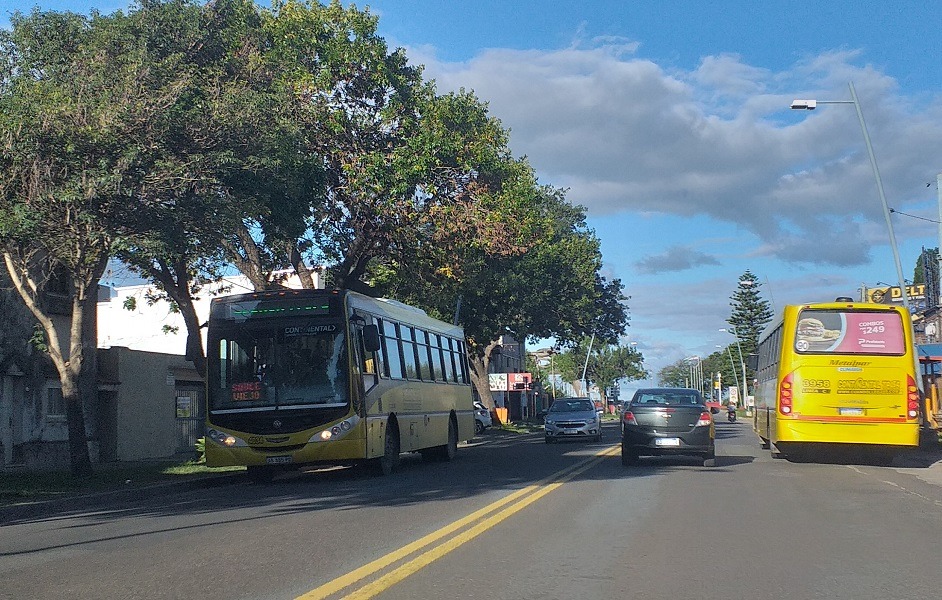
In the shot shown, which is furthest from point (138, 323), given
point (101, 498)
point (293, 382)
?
point (101, 498)

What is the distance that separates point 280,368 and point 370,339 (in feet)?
5.17

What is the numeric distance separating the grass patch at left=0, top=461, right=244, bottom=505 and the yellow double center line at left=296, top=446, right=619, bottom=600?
21.5 feet

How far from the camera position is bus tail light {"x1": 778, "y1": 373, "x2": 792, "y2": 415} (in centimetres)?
2023

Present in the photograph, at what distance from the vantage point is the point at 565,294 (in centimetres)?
5175

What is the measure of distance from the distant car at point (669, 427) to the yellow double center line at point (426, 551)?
4.77 m

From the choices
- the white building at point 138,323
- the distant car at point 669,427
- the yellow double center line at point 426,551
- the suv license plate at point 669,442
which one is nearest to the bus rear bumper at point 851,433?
the distant car at point 669,427

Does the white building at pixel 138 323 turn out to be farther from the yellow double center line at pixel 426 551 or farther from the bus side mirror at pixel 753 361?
the yellow double center line at pixel 426 551

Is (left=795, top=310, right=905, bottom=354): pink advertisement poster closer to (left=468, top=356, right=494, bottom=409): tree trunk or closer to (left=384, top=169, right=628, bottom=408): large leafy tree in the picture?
(left=384, top=169, right=628, bottom=408): large leafy tree

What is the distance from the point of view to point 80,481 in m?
17.3

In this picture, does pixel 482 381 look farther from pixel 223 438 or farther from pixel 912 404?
pixel 223 438

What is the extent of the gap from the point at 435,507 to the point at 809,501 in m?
4.92

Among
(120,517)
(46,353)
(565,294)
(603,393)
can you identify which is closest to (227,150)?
(120,517)

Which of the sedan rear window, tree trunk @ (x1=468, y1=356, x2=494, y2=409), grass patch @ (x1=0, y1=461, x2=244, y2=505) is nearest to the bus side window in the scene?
grass patch @ (x1=0, y1=461, x2=244, y2=505)

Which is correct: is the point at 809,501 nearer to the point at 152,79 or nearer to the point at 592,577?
the point at 592,577
